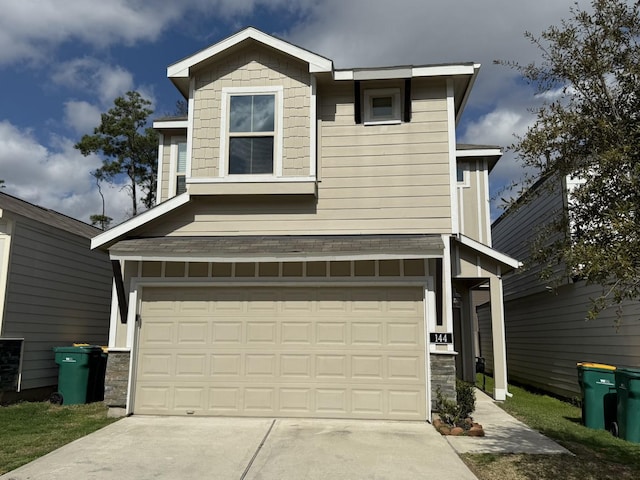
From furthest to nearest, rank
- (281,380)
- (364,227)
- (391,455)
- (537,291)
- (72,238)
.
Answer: (537,291) → (72,238) → (364,227) → (281,380) → (391,455)

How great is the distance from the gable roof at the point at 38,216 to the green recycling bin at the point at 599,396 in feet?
35.3

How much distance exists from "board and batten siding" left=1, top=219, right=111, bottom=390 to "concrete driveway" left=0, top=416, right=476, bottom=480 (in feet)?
11.6

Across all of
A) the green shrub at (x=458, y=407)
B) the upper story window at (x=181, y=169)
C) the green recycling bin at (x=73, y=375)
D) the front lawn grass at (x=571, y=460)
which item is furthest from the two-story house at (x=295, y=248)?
the upper story window at (x=181, y=169)

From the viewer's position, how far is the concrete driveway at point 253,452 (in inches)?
217


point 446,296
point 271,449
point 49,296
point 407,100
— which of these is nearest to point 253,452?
point 271,449

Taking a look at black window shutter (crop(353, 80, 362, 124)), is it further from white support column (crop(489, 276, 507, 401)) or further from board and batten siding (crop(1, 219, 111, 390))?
board and batten siding (crop(1, 219, 111, 390))

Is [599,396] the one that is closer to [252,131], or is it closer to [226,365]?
[226,365]

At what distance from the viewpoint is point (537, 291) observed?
44.6 ft

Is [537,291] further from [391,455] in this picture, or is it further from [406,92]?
[391,455]

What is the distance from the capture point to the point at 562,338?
12.2 m

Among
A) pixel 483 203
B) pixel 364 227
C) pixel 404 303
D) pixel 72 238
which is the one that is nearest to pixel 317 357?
pixel 404 303

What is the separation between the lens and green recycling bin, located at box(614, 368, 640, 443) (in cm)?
702

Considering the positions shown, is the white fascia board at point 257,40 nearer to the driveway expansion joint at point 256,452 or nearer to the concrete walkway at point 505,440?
the driveway expansion joint at point 256,452

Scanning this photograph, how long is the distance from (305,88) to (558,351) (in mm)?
8707
